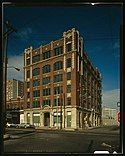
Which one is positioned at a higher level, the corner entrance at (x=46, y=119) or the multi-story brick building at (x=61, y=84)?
the multi-story brick building at (x=61, y=84)

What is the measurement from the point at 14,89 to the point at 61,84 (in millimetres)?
664

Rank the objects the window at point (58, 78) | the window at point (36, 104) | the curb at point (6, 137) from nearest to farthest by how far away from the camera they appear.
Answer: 1. the curb at point (6, 137)
2. the window at point (58, 78)
3. the window at point (36, 104)

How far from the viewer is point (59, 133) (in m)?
4.89

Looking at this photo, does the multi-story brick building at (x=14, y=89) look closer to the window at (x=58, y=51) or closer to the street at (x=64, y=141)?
the street at (x=64, y=141)

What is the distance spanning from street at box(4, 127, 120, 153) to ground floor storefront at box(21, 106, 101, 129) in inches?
3.9


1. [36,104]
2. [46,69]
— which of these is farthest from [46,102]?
[46,69]

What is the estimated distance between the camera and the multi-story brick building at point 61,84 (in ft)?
16.1

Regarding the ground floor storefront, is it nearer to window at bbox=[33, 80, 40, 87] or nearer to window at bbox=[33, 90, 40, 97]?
window at bbox=[33, 90, 40, 97]

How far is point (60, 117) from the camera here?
4941 mm

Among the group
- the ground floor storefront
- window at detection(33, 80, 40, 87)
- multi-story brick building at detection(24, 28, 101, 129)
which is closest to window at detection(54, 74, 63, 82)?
multi-story brick building at detection(24, 28, 101, 129)

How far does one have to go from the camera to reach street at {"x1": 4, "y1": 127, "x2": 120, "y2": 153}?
477cm

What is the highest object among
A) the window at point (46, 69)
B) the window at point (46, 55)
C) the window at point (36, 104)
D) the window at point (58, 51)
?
the window at point (58, 51)

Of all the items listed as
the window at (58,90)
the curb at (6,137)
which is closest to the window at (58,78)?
the window at (58,90)

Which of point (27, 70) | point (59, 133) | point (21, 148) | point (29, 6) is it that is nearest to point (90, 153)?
point (59, 133)
